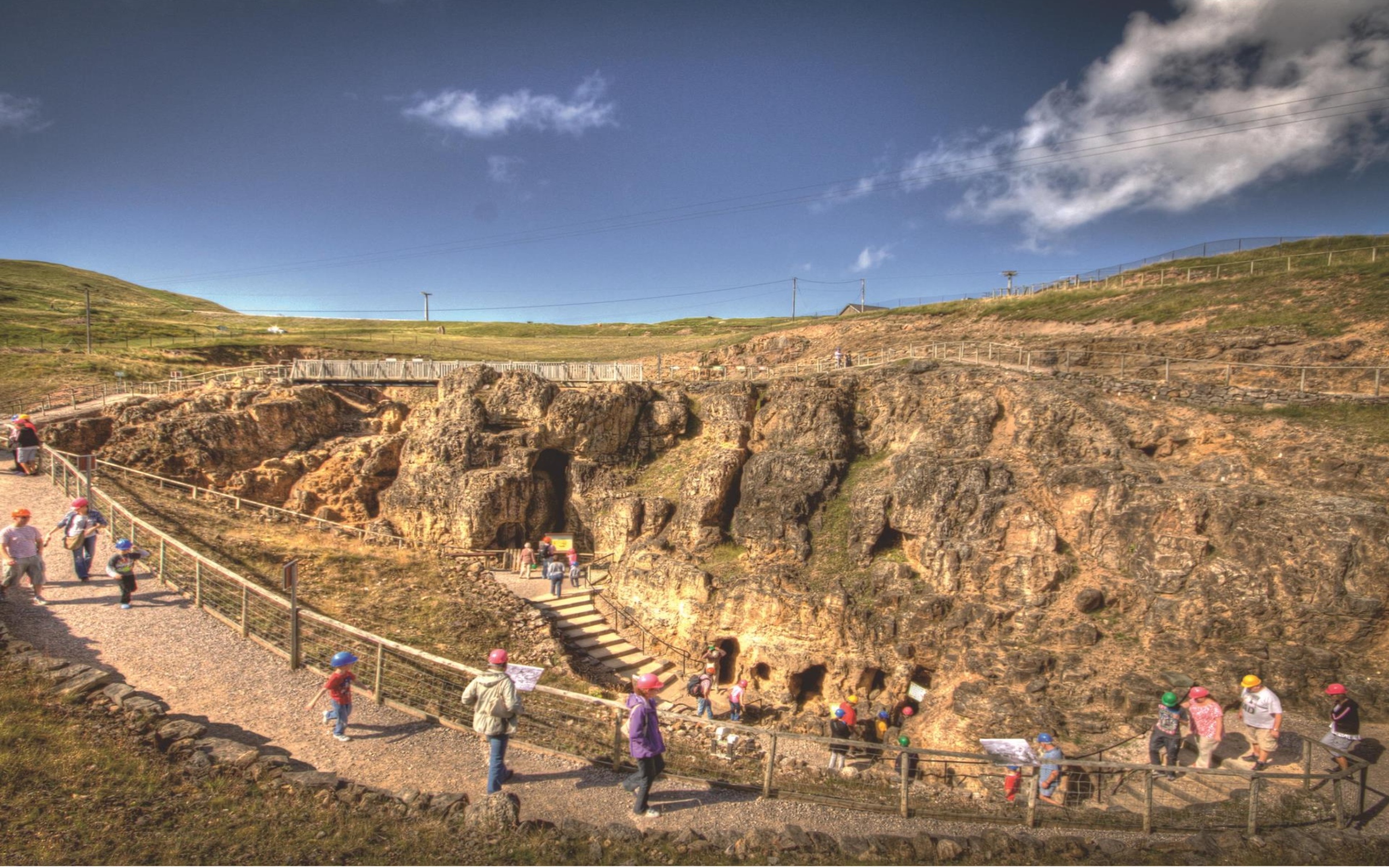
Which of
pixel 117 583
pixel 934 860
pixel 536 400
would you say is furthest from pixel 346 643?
pixel 536 400

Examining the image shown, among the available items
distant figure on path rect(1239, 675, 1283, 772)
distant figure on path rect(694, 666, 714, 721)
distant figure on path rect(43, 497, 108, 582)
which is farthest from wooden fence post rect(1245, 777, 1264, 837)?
distant figure on path rect(43, 497, 108, 582)

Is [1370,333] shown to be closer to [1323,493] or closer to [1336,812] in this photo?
[1323,493]

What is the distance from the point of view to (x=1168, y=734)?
38.6ft

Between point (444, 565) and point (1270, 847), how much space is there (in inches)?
944

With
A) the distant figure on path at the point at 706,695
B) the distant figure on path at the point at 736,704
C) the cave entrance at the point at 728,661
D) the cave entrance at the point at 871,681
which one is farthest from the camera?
the cave entrance at the point at 728,661

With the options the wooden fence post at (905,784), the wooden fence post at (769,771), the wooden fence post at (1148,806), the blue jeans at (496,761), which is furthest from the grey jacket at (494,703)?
the wooden fence post at (1148,806)

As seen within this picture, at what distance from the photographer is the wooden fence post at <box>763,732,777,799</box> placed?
8477 mm

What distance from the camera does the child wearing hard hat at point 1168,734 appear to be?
38.5 ft

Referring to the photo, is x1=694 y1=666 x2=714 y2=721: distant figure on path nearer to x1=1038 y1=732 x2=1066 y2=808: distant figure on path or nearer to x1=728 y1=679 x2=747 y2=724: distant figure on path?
x1=728 y1=679 x2=747 y2=724: distant figure on path

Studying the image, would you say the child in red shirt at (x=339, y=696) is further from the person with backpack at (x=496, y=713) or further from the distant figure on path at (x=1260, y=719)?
the distant figure on path at (x=1260, y=719)

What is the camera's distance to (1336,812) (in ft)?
29.6

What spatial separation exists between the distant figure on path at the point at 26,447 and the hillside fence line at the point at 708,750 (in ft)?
29.6

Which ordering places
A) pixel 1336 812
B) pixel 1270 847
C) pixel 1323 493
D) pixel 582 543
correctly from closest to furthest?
pixel 1270 847, pixel 1336 812, pixel 1323 493, pixel 582 543

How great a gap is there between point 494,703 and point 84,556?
12105mm
